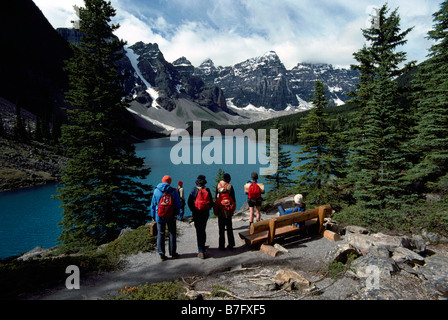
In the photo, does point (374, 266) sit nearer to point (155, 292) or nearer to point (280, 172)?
point (155, 292)

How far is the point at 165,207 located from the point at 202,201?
1107mm

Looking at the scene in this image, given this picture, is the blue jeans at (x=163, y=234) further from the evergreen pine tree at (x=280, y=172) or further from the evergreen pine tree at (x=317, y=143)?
the evergreen pine tree at (x=280, y=172)

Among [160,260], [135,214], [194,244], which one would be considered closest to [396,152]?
[194,244]

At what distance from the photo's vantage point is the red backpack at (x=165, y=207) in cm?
687

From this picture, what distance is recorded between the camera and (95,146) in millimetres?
14141

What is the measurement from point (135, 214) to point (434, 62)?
23.0 meters

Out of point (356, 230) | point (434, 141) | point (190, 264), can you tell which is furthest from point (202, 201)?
point (434, 141)

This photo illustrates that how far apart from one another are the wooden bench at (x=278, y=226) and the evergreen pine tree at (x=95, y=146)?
900 centimetres

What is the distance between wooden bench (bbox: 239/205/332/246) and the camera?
25.0 feet

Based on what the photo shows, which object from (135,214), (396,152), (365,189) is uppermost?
(396,152)

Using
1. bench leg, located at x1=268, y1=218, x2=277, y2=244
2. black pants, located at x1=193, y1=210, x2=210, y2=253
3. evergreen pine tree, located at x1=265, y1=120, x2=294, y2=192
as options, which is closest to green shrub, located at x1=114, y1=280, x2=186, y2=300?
black pants, located at x1=193, y1=210, x2=210, y2=253
